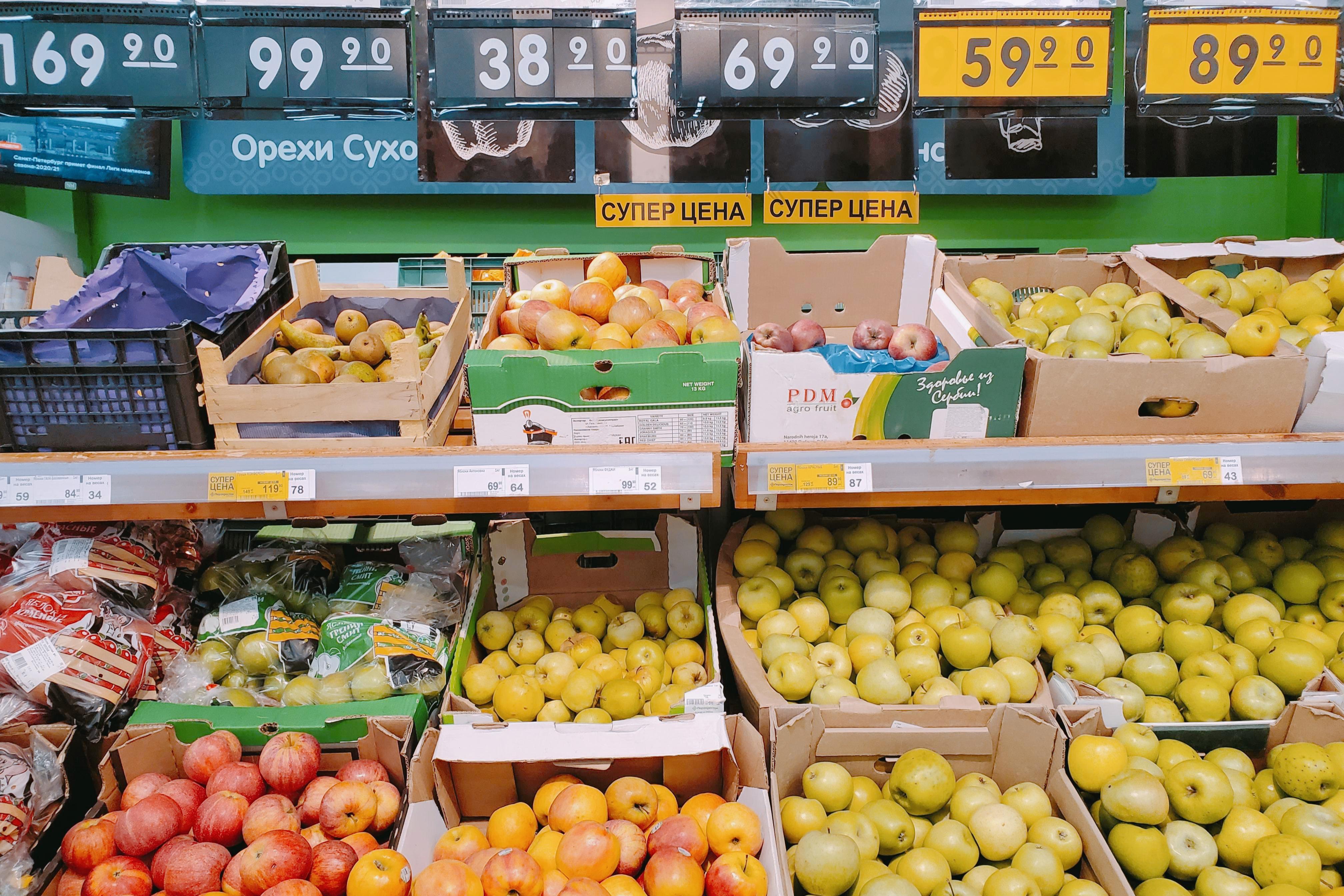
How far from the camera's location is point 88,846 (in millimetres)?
1609

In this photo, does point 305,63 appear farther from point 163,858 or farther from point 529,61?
point 163,858

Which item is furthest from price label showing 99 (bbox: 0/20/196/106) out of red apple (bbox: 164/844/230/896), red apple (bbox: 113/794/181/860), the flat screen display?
red apple (bbox: 164/844/230/896)

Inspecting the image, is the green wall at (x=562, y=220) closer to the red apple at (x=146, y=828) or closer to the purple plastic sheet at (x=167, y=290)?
the purple plastic sheet at (x=167, y=290)

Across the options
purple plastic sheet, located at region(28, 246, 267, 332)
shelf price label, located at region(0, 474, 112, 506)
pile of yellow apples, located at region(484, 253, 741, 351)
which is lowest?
shelf price label, located at region(0, 474, 112, 506)

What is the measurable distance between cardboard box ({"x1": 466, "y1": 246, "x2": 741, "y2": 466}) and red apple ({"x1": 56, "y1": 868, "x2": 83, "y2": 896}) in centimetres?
110

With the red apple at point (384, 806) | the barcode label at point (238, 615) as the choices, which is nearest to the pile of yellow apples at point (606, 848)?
the red apple at point (384, 806)

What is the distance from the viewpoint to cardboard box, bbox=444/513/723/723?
2316mm

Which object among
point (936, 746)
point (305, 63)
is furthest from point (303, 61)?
point (936, 746)

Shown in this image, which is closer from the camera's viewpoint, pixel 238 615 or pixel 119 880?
pixel 119 880

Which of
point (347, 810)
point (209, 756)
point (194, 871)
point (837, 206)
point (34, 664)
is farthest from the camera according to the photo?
point (837, 206)

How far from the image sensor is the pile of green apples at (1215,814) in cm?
153

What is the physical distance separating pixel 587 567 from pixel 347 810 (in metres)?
0.94

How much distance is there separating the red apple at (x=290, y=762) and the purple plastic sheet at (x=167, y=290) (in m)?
0.90

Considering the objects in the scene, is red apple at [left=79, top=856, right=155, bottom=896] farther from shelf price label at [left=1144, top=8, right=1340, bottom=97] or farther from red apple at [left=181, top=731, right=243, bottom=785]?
shelf price label at [left=1144, top=8, right=1340, bottom=97]
